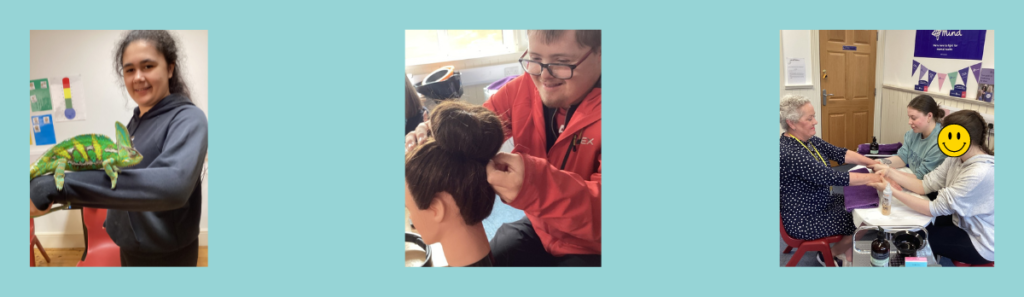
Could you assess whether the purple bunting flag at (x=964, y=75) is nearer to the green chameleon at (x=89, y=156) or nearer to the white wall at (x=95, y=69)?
the white wall at (x=95, y=69)

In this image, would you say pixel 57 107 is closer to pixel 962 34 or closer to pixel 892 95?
pixel 892 95

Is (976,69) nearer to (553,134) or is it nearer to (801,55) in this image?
(801,55)

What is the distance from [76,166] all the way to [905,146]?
12.7 ft

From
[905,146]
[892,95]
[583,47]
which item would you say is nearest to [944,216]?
[905,146]

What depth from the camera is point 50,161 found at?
375 cm

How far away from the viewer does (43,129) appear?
381 centimetres

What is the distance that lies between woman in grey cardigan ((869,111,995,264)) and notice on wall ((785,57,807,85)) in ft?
1.86

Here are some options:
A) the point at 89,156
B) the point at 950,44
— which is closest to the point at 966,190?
the point at 950,44

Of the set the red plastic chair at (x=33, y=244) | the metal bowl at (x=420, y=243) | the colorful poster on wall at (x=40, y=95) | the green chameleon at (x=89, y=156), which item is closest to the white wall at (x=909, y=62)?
the metal bowl at (x=420, y=243)

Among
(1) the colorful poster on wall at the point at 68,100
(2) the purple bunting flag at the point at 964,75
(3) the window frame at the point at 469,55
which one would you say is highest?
(3) the window frame at the point at 469,55

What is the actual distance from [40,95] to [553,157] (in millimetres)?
2443

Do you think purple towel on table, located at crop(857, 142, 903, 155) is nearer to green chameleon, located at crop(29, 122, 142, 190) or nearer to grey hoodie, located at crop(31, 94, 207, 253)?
grey hoodie, located at crop(31, 94, 207, 253)

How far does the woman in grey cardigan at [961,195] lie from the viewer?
3668 mm

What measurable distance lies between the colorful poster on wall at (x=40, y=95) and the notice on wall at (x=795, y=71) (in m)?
3.46
